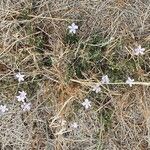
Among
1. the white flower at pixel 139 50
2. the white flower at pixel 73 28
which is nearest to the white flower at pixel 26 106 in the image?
the white flower at pixel 73 28

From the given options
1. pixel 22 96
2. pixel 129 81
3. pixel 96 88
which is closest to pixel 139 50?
pixel 129 81

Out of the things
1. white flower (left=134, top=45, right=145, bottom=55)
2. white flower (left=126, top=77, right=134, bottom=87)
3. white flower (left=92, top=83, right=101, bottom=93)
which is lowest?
white flower (left=92, top=83, right=101, bottom=93)

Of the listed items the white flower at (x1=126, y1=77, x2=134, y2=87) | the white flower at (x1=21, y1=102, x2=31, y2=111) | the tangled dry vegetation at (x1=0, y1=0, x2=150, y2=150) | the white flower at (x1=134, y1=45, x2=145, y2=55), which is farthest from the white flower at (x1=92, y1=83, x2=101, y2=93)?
the white flower at (x1=21, y1=102, x2=31, y2=111)

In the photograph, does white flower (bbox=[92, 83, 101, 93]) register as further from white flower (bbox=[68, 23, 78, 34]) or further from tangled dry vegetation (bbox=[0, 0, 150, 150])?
white flower (bbox=[68, 23, 78, 34])

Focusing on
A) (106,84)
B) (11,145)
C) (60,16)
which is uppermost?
(60,16)

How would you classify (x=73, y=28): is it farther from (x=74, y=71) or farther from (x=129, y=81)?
(x=129, y=81)

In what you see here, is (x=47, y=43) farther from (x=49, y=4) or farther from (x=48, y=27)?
(x=49, y=4)

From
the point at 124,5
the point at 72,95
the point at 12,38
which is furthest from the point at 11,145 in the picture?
the point at 124,5

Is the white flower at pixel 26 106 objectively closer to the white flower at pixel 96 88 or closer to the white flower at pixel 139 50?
the white flower at pixel 96 88
